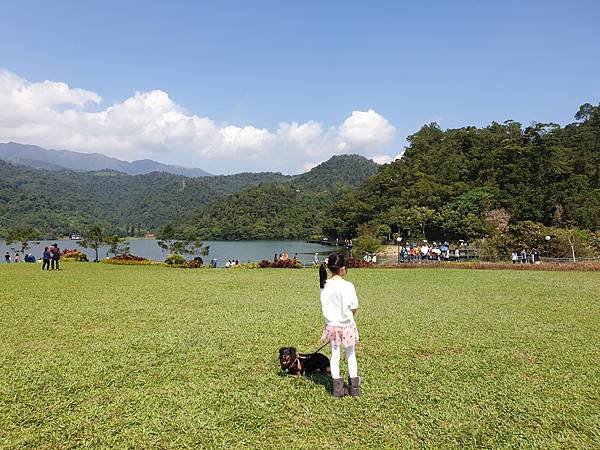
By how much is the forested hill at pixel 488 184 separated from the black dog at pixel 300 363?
183 feet

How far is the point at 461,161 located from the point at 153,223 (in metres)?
126

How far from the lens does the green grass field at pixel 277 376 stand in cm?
445

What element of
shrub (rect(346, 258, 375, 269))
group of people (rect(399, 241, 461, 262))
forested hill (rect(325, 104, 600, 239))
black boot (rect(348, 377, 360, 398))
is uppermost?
forested hill (rect(325, 104, 600, 239))

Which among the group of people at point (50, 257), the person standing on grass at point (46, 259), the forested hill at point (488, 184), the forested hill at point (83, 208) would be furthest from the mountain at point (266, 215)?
the person standing on grass at point (46, 259)

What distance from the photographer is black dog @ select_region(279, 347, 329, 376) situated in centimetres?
610

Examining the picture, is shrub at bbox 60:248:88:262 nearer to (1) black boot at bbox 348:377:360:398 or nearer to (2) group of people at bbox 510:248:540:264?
(1) black boot at bbox 348:377:360:398

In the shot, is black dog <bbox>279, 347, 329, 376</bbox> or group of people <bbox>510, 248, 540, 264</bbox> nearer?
black dog <bbox>279, 347, 329, 376</bbox>

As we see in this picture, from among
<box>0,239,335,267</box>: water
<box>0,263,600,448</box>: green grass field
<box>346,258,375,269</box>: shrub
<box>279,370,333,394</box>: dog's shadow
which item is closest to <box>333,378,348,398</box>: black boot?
<box>0,263,600,448</box>: green grass field

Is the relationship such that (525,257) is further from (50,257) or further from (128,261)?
(50,257)

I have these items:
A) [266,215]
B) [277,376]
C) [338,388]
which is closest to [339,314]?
[338,388]

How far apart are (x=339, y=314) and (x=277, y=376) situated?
1.54 m

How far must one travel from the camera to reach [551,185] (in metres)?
59.5

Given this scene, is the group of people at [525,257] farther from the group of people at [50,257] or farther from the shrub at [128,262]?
the group of people at [50,257]

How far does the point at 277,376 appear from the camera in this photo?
6.14 m
